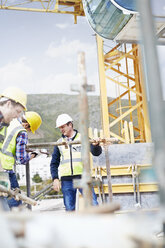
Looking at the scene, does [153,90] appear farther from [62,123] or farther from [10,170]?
[62,123]

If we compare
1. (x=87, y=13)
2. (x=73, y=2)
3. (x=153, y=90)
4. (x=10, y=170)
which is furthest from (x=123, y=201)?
(x=73, y=2)

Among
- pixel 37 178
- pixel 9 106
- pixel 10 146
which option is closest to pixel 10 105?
pixel 9 106

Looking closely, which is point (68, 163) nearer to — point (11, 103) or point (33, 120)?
point (33, 120)

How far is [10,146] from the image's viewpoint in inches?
135

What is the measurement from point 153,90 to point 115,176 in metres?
5.70

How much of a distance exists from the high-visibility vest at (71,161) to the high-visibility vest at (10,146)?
116 centimetres

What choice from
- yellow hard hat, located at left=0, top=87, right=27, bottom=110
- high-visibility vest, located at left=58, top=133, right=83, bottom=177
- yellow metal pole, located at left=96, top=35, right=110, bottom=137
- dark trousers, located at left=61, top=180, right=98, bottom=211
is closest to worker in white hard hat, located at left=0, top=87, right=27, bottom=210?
yellow hard hat, located at left=0, top=87, right=27, bottom=110

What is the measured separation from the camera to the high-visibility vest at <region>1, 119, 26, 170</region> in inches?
134

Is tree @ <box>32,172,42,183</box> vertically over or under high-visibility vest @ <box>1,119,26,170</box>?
under

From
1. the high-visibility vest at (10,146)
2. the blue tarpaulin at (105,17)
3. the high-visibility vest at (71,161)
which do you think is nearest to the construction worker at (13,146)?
the high-visibility vest at (10,146)

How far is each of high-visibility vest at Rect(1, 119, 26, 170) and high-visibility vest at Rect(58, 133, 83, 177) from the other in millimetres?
1159

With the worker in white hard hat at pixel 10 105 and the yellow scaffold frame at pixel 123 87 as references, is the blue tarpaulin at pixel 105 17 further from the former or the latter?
the worker in white hard hat at pixel 10 105

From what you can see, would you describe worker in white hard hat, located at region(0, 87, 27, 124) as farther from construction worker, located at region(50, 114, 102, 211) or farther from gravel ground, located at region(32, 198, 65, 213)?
gravel ground, located at region(32, 198, 65, 213)

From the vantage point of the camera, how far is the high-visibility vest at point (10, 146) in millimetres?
3416
